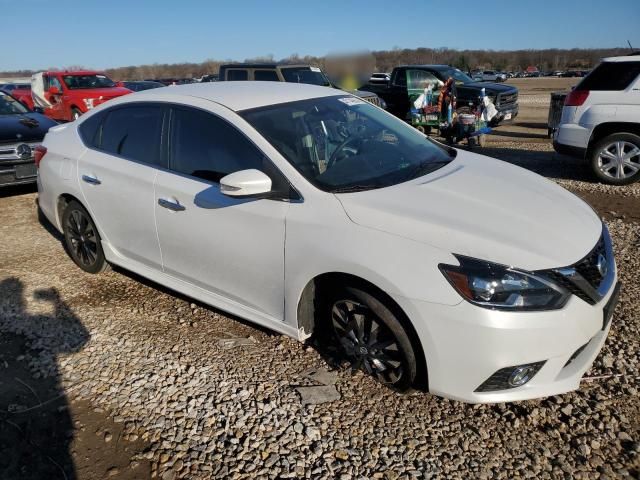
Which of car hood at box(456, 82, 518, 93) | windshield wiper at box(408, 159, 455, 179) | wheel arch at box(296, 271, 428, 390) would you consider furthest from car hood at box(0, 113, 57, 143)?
car hood at box(456, 82, 518, 93)

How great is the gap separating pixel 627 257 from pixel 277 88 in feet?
11.3

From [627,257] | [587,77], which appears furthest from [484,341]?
[587,77]

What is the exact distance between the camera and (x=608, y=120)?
680 centimetres

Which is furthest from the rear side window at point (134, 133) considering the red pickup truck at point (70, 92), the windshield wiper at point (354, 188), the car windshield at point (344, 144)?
the red pickup truck at point (70, 92)

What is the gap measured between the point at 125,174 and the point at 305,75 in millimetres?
9268

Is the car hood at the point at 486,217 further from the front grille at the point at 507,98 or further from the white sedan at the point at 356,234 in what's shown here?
the front grille at the point at 507,98

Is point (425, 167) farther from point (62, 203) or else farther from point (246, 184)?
point (62, 203)

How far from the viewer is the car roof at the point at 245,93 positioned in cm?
336

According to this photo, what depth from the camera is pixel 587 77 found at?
705 centimetres

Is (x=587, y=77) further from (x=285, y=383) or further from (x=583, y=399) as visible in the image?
(x=285, y=383)

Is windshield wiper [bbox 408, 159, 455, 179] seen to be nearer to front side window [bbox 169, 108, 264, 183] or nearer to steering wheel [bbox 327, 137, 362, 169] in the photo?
steering wheel [bbox 327, 137, 362, 169]

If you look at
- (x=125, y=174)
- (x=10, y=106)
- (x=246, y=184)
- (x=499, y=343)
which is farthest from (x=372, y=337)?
(x=10, y=106)

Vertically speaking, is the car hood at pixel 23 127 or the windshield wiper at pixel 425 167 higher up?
the windshield wiper at pixel 425 167

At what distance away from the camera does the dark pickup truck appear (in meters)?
13.3
